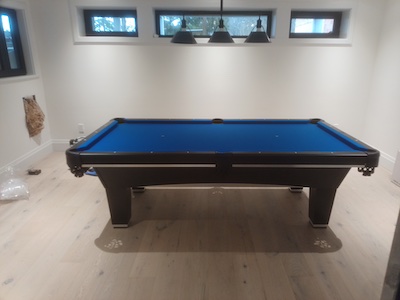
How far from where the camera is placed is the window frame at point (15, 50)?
11.6ft

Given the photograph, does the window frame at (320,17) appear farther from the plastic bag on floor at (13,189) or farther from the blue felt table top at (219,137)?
the plastic bag on floor at (13,189)

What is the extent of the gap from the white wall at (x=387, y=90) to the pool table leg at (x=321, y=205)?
1.86 meters

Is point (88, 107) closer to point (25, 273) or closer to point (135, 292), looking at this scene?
point (25, 273)

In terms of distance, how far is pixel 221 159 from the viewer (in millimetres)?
2066

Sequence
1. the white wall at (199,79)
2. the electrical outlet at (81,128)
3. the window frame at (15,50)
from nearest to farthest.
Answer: the window frame at (15,50)
the white wall at (199,79)
the electrical outlet at (81,128)

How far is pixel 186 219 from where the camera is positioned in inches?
106

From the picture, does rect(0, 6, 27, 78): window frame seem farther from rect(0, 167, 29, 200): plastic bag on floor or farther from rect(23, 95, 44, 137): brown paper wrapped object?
rect(0, 167, 29, 200): plastic bag on floor

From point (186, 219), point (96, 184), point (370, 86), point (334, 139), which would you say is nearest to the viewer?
point (334, 139)

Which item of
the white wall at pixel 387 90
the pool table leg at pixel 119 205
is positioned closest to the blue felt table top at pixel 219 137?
the pool table leg at pixel 119 205

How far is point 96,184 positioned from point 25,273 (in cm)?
150

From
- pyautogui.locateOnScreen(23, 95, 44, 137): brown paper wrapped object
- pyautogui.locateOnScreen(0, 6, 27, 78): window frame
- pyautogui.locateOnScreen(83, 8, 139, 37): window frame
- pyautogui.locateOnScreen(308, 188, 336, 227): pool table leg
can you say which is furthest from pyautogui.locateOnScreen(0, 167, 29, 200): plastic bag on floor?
pyautogui.locateOnScreen(308, 188, 336, 227): pool table leg

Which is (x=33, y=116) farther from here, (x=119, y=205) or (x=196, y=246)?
(x=196, y=246)

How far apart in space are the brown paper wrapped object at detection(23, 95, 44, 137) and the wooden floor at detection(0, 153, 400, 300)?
107 cm

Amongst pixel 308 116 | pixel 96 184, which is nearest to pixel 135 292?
pixel 96 184
